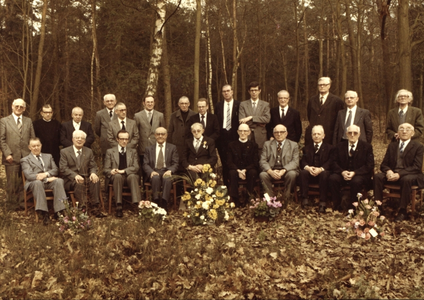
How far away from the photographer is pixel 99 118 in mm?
8070

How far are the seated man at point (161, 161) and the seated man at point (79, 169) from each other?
0.99 meters

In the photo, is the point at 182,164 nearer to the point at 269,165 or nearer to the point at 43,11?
the point at 269,165

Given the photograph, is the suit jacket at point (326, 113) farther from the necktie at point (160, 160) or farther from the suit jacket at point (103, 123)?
the suit jacket at point (103, 123)

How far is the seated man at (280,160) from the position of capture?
735cm

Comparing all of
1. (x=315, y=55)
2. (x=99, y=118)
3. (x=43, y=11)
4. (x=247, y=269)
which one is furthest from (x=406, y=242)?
(x=315, y=55)

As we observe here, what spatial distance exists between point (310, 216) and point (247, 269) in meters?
2.52

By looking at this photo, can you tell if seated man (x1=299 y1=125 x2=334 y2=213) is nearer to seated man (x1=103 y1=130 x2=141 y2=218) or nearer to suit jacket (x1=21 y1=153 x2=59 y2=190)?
seated man (x1=103 y1=130 x2=141 y2=218)

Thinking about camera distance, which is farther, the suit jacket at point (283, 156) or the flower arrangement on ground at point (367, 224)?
the suit jacket at point (283, 156)

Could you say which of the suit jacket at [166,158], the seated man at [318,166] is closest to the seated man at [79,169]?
the suit jacket at [166,158]

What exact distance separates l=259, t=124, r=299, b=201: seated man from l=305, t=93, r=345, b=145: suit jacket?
54 centimetres

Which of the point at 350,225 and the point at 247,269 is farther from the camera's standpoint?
the point at 350,225

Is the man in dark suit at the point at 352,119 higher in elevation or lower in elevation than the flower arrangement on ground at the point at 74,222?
higher

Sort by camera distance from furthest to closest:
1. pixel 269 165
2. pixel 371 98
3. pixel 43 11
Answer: pixel 371 98 < pixel 43 11 < pixel 269 165

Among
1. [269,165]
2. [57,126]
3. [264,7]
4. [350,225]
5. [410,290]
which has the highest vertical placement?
[264,7]
